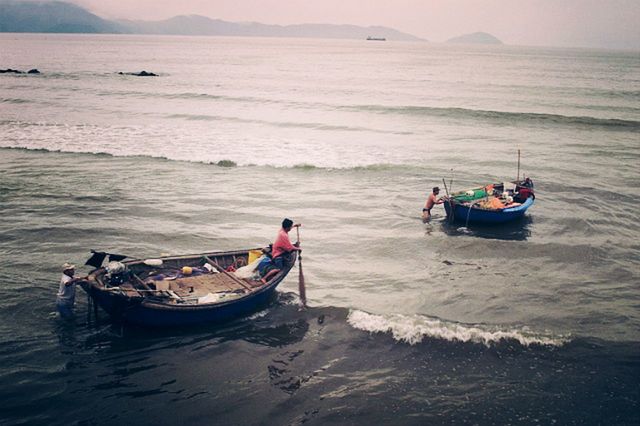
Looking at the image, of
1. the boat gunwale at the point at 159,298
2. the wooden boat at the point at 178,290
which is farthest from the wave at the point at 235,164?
the boat gunwale at the point at 159,298

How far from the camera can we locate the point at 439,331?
1234 cm

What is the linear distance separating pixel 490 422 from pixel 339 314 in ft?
16.3

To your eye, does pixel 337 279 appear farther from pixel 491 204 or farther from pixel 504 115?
pixel 504 115

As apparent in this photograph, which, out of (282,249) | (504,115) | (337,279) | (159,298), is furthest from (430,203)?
(504,115)

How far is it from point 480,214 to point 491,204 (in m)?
1.41

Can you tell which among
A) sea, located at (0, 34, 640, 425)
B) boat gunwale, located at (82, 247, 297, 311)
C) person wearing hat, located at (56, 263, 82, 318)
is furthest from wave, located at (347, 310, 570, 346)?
person wearing hat, located at (56, 263, 82, 318)

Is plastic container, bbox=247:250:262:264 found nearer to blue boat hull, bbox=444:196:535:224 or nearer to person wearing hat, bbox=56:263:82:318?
person wearing hat, bbox=56:263:82:318

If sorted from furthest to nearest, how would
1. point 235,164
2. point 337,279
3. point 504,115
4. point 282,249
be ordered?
point 504,115, point 235,164, point 337,279, point 282,249

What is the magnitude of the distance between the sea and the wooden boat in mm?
485

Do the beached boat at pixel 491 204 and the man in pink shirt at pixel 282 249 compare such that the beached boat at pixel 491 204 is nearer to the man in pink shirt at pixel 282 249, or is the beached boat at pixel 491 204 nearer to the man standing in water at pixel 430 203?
the man standing in water at pixel 430 203

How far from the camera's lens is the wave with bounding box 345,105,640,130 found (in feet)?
146

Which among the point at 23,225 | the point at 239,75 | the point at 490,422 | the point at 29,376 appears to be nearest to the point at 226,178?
the point at 23,225

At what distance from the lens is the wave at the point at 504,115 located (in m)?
44.5

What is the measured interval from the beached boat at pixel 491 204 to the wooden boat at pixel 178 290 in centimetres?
897
